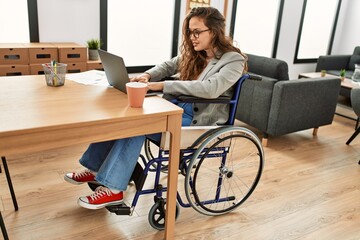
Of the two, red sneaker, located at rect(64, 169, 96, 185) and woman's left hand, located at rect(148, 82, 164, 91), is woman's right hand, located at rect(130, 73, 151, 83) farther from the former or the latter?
red sneaker, located at rect(64, 169, 96, 185)

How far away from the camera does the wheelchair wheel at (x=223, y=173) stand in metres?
1.67

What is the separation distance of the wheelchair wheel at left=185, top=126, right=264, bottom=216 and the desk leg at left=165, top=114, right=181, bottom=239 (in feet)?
0.34

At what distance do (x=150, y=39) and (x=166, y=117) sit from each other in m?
2.70

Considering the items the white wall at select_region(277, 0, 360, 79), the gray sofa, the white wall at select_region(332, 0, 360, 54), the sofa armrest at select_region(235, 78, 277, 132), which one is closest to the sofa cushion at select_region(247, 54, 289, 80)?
the gray sofa

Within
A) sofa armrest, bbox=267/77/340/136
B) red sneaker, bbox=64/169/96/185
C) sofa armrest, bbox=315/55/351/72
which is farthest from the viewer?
sofa armrest, bbox=315/55/351/72

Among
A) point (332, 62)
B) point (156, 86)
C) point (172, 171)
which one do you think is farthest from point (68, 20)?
point (332, 62)

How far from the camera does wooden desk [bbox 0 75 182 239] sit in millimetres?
1151

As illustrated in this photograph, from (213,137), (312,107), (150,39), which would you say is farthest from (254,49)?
(213,137)

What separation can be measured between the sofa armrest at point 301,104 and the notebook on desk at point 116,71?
57.0 inches

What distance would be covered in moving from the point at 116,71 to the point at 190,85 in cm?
34

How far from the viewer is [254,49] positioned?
4.92m

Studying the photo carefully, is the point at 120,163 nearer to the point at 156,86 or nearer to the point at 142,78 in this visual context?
the point at 156,86

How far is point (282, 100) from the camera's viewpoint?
2.75 m

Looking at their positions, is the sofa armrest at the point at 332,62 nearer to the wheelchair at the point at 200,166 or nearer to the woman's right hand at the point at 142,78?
the wheelchair at the point at 200,166
